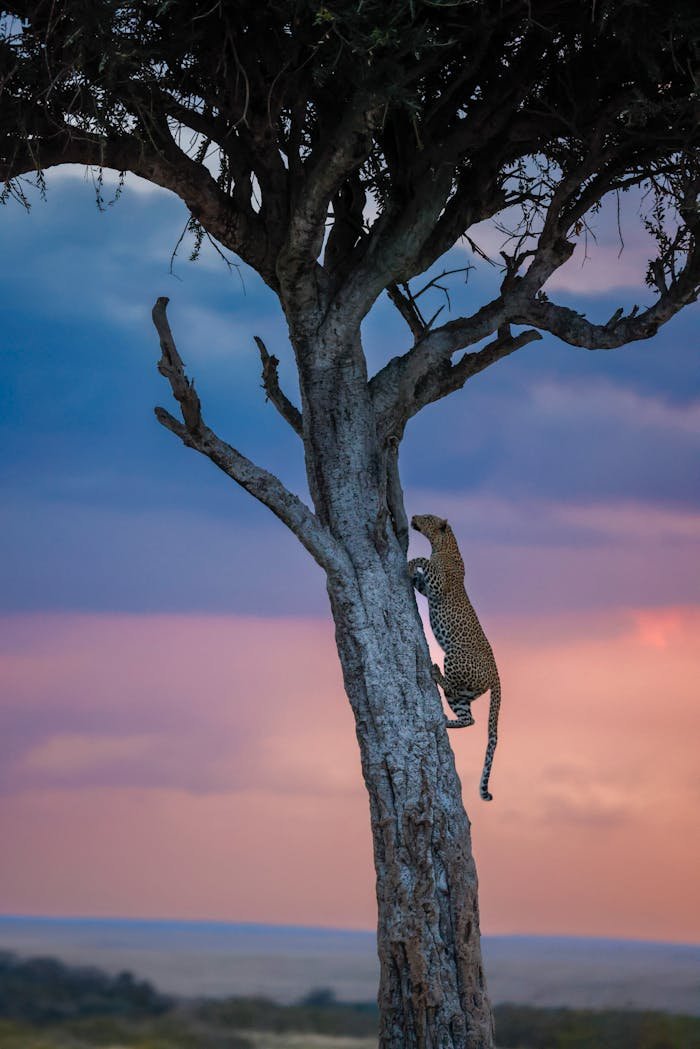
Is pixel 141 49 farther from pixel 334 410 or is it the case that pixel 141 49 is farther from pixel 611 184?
pixel 611 184

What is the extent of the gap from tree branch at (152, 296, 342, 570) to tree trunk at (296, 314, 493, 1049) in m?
0.23

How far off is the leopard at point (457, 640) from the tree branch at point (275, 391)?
1.44 metres

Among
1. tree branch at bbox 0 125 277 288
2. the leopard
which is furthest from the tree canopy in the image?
the leopard

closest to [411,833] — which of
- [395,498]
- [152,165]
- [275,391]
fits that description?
[395,498]

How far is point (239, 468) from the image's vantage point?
8.52m

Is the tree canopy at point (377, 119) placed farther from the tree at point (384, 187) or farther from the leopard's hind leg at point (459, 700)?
the leopard's hind leg at point (459, 700)

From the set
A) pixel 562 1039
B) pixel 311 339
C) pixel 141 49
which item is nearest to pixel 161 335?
pixel 311 339

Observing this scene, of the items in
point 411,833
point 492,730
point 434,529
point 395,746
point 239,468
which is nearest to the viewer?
point 411,833

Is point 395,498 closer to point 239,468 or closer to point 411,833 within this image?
point 239,468

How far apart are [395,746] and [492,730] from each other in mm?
1485

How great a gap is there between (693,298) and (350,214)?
276 cm

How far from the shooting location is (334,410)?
8867mm

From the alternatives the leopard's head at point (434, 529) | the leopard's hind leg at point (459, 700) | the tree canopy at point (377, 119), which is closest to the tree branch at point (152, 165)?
the tree canopy at point (377, 119)

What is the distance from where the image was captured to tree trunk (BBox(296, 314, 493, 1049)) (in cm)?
784
